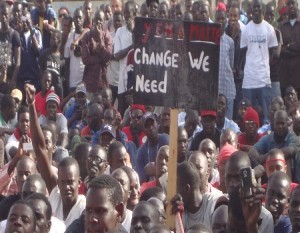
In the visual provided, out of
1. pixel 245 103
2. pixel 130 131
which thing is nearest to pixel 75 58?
pixel 245 103

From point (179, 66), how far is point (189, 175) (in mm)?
901

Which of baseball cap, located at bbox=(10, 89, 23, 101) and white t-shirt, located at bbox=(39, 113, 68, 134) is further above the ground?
baseball cap, located at bbox=(10, 89, 23, 101)

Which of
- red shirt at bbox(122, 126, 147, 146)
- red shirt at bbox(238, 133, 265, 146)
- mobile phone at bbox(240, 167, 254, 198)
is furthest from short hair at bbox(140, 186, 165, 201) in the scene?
red shirt at bbox(122, 126, 147, 146)

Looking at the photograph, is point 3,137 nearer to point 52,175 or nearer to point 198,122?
point 198,122

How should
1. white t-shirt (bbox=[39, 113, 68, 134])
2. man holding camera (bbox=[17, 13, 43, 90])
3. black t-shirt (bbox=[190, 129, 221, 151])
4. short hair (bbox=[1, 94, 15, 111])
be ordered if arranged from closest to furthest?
black t-shirt (bbox=[190, 129, 221, 151])
white t-shirt (bbox=[39, 113, 68, 134])
short hair (bbox=[1, 94, 15, 111])
man holding camera (bbox=[17, 13, 43, 90])

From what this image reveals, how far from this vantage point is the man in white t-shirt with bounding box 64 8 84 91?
17938mm

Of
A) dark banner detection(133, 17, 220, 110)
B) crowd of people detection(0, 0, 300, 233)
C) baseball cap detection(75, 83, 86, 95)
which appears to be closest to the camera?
crowd of people detection(0, 0, 300, 233)

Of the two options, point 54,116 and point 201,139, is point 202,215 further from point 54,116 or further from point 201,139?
point 54,116

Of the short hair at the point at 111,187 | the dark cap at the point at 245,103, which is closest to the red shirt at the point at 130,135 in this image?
the dark cap at the point at 245,103

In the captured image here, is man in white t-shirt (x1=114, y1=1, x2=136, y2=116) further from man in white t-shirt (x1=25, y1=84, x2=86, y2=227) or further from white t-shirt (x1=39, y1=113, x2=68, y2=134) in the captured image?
man in white t-shirt (x1=25, y1=84, x2=86, y2=227)

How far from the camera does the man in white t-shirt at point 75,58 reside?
17.9 m

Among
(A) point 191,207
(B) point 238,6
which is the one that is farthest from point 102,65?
(A) point 191,207

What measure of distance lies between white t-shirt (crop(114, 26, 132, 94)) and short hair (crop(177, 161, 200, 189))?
301 inches

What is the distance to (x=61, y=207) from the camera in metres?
9.93
